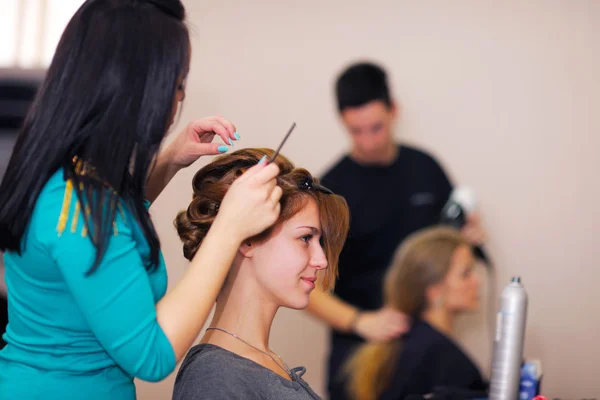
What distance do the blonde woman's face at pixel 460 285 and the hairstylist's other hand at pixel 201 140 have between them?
133cm

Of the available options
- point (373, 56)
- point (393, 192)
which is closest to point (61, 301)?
point (393, 192)

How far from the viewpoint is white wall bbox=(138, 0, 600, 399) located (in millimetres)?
3098

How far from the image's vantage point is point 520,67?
3.11 meters

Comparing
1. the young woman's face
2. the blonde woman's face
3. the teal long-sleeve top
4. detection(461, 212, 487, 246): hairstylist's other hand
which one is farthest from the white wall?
the teal long-sleeve top

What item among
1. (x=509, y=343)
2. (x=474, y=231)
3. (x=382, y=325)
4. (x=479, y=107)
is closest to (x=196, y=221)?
(x=509, y=343)

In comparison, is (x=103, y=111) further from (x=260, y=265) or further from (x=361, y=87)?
(x=361, y=87)

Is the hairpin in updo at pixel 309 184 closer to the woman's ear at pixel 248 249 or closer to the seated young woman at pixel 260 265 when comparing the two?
the seated young woman at pixel 260 265

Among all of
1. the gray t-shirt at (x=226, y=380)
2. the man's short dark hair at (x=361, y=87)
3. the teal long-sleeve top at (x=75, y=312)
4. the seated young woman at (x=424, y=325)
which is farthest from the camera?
the man's short dark hair at (x=361, y=87)

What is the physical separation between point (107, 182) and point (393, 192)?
1.86 metres

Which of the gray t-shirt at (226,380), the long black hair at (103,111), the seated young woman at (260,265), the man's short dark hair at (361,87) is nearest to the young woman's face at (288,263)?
the seated young woman at (260,265)

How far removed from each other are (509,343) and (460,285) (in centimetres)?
97

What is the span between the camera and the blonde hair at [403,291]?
235 cm

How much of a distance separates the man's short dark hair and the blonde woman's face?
0.61m

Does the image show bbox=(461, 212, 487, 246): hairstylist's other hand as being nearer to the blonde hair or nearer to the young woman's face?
the blonde hair
